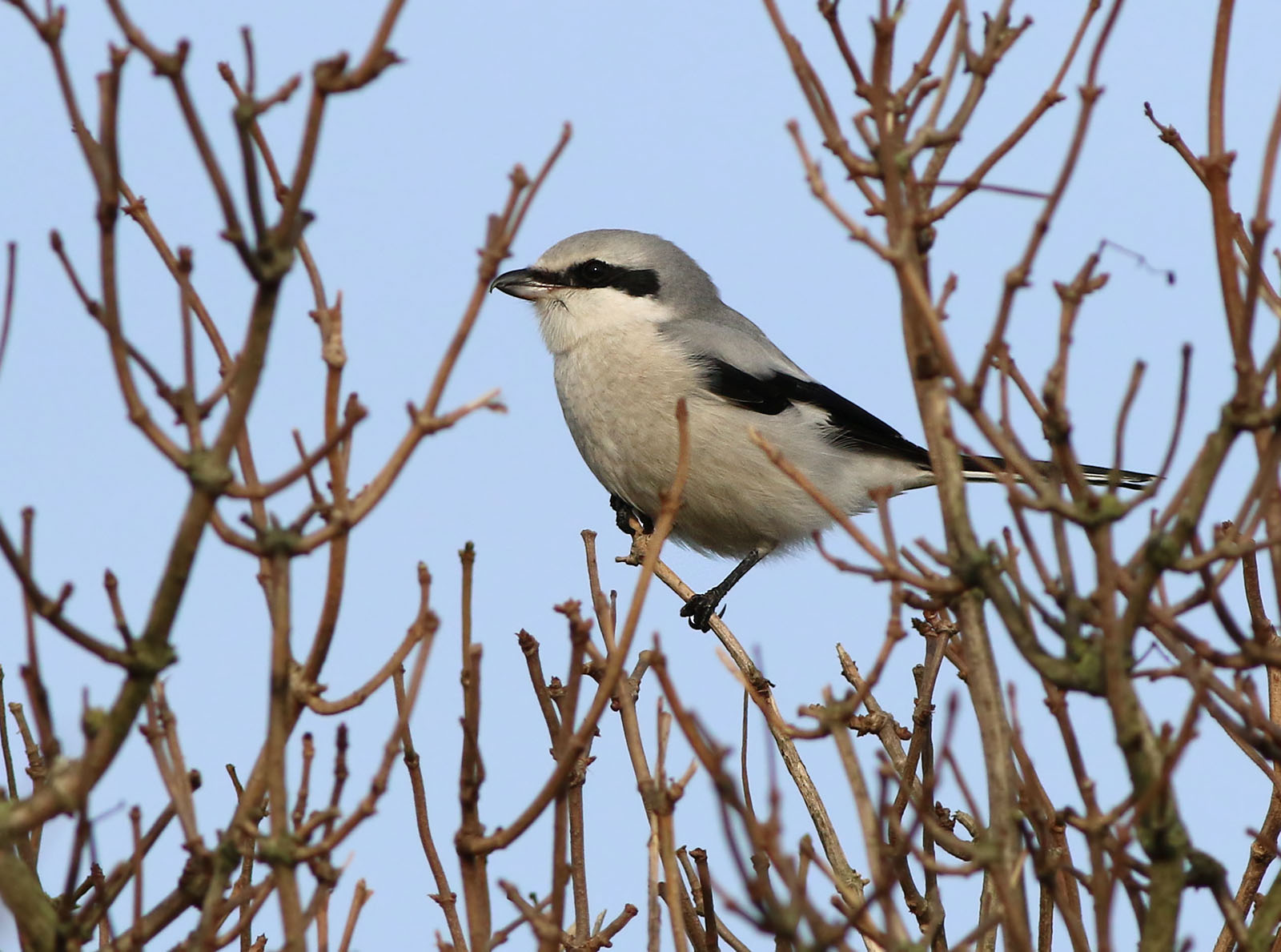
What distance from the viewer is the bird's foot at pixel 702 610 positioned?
512cm

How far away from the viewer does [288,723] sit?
162 cm

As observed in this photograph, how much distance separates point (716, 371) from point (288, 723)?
362 centimetres

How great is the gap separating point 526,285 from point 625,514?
3.08ft

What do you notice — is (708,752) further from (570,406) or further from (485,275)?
(570,406)

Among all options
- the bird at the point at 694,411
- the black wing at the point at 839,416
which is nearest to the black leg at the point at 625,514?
the bird at the point at 694,411

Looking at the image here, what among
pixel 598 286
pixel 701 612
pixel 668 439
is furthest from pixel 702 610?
pixel 598 286

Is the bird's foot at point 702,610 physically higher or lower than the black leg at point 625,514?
lower

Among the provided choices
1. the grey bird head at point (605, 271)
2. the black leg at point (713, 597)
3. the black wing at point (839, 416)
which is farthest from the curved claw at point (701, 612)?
the grey bird head at point (605, 271)

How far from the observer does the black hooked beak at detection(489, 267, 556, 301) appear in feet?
17.4

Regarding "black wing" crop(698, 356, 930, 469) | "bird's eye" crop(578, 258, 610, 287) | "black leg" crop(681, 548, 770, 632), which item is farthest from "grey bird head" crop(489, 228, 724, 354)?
"black leg" crop(681, 548, 770, 632)

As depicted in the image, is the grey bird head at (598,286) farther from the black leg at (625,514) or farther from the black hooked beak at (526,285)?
the black leg at (625,514)

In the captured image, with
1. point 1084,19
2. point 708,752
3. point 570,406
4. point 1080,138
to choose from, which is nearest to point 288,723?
point 708,752

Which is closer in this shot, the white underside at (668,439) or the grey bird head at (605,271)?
the white underside at (668,439)

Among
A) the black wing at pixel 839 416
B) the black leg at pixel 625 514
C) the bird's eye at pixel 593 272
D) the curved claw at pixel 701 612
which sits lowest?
the curved claw at pixel 701 612
